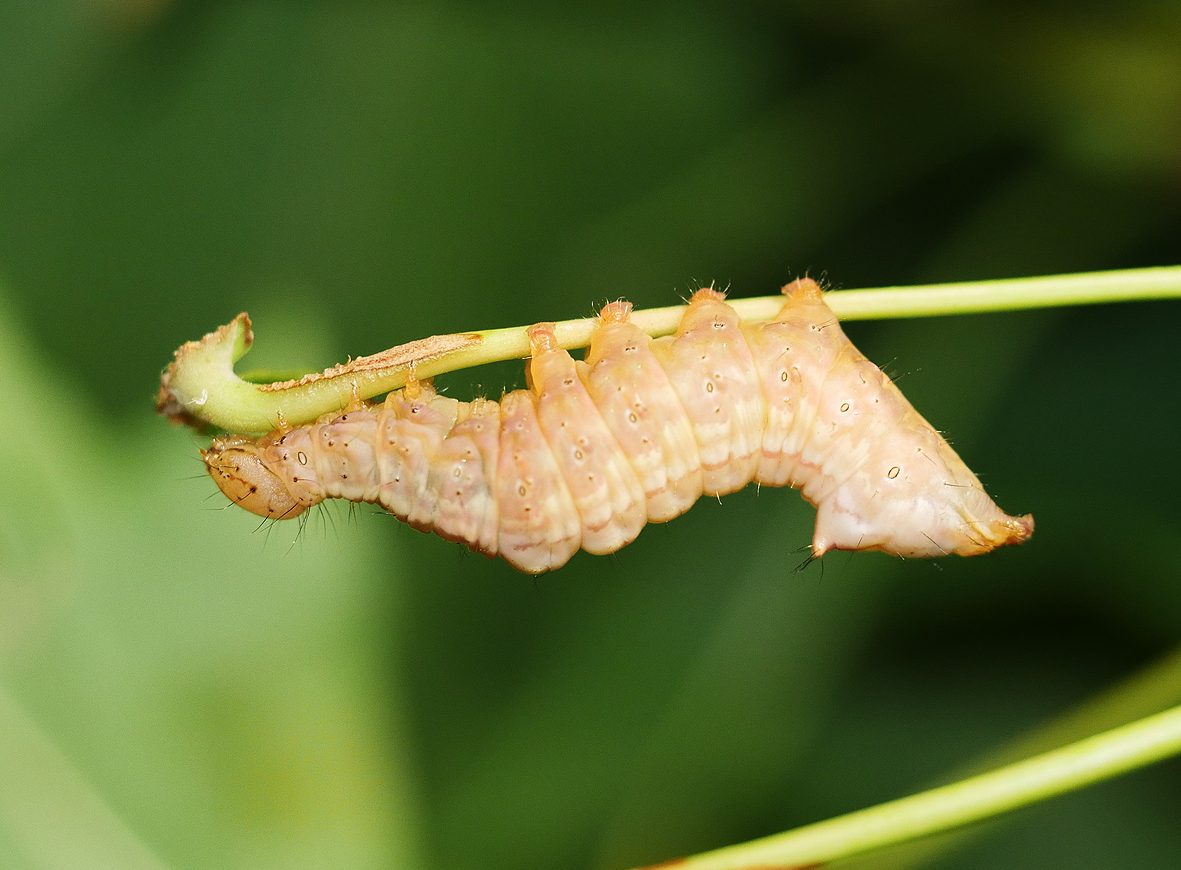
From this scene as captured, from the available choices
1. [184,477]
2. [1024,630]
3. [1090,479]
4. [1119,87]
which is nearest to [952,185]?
[1119,87]

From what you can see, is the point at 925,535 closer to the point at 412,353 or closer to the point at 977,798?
the point at 977,798

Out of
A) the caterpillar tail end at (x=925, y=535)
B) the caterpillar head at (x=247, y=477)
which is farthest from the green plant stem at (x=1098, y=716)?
the caterpillar head at (x=247, y=477)

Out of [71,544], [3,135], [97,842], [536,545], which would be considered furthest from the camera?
[3,135]

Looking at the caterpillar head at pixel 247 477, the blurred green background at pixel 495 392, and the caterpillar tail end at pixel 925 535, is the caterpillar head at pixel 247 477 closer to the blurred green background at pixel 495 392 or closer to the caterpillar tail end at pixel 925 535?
the blurred green background at pixel 495 392

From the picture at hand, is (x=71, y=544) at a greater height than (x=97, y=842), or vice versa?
(x=71, y=544)

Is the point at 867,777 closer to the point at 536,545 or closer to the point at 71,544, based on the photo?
the point at 536,545

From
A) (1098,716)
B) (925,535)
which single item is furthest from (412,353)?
(1098,716)

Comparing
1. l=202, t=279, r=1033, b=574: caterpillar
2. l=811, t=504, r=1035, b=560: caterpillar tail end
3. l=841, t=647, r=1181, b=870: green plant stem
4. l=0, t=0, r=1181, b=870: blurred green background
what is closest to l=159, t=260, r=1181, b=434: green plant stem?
l=202, t=279, r=1033, b=574: caterpillar
